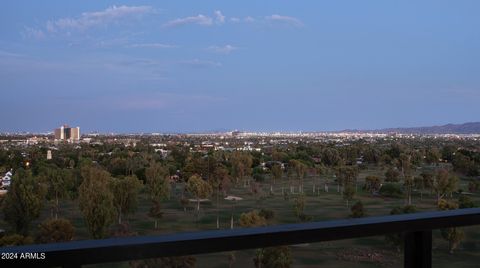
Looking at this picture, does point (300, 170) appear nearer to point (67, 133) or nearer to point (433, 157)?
point (433, 157)

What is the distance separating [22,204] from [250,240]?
747 inches

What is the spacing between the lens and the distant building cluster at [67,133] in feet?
167

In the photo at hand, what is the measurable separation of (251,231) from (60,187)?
72.3 feet

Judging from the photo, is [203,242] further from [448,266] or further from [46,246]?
[448,266]

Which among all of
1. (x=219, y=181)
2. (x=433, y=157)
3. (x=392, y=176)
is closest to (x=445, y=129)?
(x=433, y=157)

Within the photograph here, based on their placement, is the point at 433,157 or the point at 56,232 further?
the point at 433,157

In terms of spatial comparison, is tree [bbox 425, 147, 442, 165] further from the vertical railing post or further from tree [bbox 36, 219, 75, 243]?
the vertical railing post

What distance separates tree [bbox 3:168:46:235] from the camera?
56.8 feet

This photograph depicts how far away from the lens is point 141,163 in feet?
96.8

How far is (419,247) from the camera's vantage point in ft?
4.34

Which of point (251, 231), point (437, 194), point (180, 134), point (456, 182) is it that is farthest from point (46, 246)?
point (180, 134)

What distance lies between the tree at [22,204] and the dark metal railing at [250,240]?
693 inches

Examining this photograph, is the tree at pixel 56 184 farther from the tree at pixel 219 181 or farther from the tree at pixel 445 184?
the tree at pixel 445 184

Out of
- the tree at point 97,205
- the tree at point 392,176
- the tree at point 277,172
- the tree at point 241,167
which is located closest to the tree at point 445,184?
the tree at point 392,176
